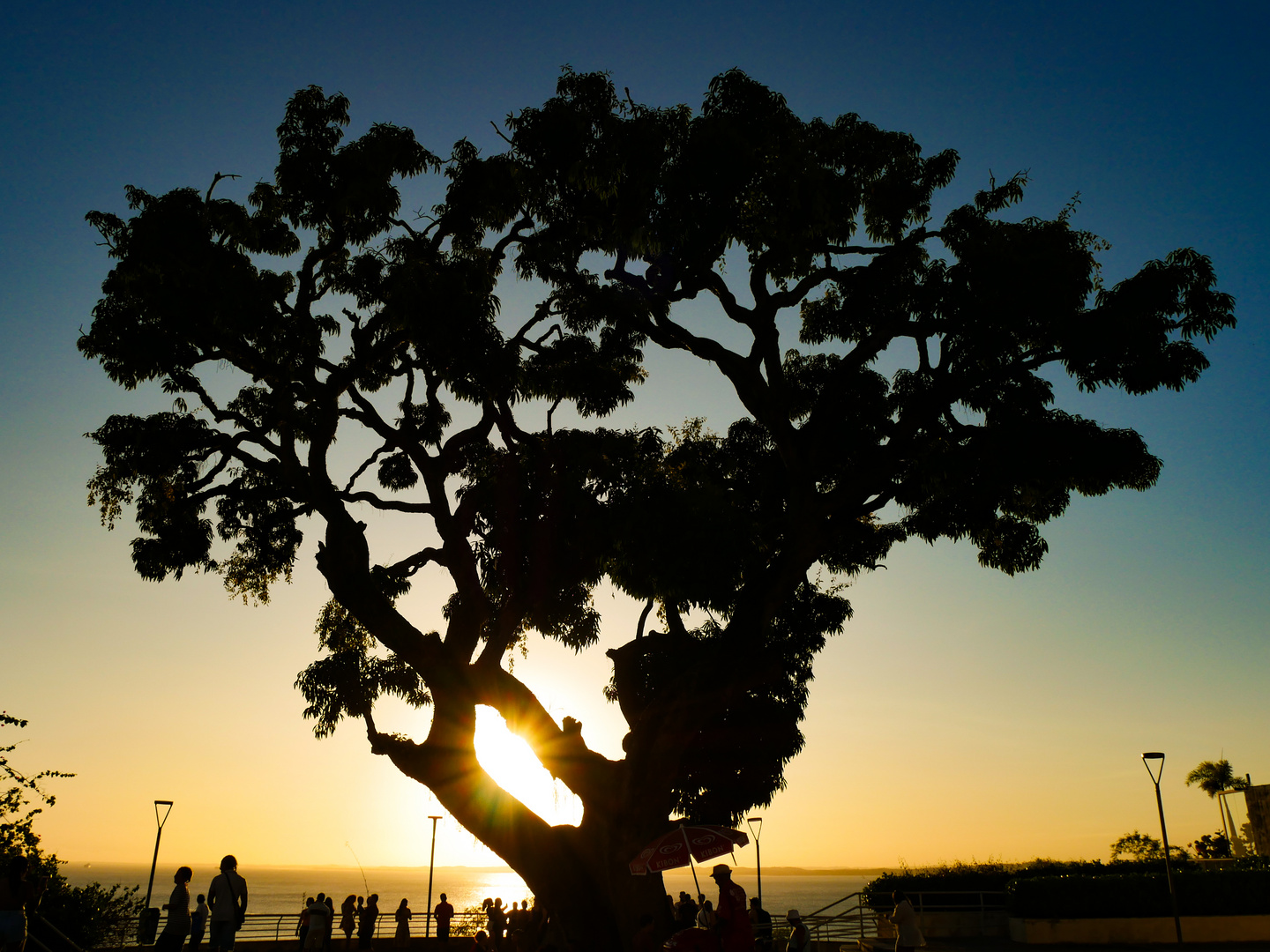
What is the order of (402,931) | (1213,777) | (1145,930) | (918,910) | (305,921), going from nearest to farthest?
(305,921) < (1145,930) < (918,910) < (402,931) < (1213,777)

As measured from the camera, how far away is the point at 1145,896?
19.4 metres

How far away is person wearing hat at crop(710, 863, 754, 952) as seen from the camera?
8.91 meters

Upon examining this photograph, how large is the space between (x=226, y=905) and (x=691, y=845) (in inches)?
240

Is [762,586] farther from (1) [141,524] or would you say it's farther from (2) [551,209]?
(1) [141,524]

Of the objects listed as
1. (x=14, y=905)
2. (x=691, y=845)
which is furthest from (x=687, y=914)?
(x=14, y=905)

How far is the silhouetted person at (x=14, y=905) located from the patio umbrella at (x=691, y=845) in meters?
7.07

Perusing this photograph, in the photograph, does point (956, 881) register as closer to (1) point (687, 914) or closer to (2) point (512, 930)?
(1) point (687, 914)

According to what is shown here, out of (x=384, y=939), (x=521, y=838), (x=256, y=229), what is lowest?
(x=384, y=939)

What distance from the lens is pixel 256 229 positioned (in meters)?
15.5

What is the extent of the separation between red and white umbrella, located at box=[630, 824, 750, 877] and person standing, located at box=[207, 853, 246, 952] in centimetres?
547

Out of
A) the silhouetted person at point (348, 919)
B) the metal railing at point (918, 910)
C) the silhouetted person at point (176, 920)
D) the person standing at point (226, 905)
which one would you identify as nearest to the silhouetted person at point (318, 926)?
the silhouetted person at point (348, 919)

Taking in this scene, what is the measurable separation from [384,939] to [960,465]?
19804mm

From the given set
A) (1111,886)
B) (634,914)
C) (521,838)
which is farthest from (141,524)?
(1111,886)

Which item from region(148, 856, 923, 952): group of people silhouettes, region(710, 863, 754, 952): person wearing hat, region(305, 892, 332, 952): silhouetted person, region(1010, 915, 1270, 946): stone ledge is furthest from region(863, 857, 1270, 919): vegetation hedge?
region(305, 892, 332, 952): silhouetted person
